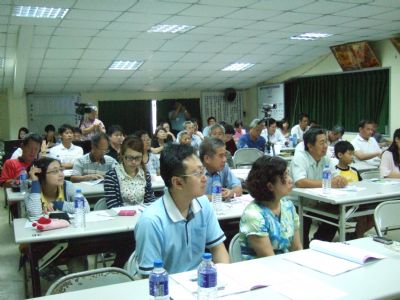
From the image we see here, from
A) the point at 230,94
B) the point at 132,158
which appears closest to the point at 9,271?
the point at 132,158

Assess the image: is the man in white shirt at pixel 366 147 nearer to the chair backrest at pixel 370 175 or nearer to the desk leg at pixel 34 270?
the chair backrest at pixel 370 175

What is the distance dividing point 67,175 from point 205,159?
222cm

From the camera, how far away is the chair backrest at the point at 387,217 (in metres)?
2.85

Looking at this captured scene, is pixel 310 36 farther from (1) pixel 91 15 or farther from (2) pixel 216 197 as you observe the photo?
(2) pixel 216 197

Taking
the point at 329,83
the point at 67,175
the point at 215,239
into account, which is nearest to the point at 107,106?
the point at 329,83

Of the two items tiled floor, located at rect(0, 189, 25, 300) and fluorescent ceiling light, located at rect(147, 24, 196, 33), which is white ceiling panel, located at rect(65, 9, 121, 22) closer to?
fluorescent ceiling light, located at rect(147, 24, 196, 33)

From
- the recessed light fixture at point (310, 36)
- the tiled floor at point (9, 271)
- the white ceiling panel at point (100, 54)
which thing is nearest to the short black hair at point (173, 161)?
the tiled floor at point (9, 271)

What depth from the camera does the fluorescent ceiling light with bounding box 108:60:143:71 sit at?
9.52 m

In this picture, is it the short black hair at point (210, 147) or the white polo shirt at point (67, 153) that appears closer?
the short black hair at point (210, 147)

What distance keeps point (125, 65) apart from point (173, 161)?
26.9 ft

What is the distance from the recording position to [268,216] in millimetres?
2330

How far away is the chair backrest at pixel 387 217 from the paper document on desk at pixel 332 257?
26.6 inches

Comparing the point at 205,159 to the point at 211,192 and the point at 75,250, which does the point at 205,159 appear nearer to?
the point at 211,192

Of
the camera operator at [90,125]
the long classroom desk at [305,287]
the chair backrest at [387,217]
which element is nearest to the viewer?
the long classroom desk at [305,287]
